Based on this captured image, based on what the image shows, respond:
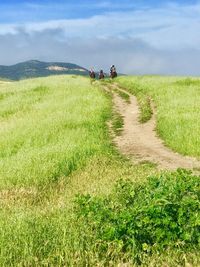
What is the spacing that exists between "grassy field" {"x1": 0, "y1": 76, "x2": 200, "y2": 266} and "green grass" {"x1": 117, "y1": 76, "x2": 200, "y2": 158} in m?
2.90

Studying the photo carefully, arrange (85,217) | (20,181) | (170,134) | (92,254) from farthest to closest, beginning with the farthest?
(170,134), (20,181), (85,217), (92,254)

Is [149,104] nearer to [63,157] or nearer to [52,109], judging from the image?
[52,109]

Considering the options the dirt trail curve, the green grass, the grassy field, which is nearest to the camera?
the grassy field

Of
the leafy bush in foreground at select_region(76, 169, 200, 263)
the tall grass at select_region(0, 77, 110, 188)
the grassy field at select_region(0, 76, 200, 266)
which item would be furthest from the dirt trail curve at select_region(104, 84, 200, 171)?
the leafy bush in foreground at select_region(76, 169, 200, 263)

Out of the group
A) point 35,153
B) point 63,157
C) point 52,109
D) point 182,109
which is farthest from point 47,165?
point 52,109

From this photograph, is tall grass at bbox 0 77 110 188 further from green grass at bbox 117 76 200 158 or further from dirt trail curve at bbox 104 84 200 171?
green grass at bbox 117 76 200 158

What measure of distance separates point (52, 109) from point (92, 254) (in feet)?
93.0

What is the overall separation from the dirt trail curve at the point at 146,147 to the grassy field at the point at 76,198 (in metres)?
0.79

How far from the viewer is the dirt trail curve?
19.2 metres

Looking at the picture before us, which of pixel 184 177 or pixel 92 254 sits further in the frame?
pixel 184 177

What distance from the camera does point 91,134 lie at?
25312 millimetres

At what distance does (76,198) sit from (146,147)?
37.1 ft

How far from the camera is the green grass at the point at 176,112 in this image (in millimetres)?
21920

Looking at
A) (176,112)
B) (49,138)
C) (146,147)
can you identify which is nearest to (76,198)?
(146,147)
